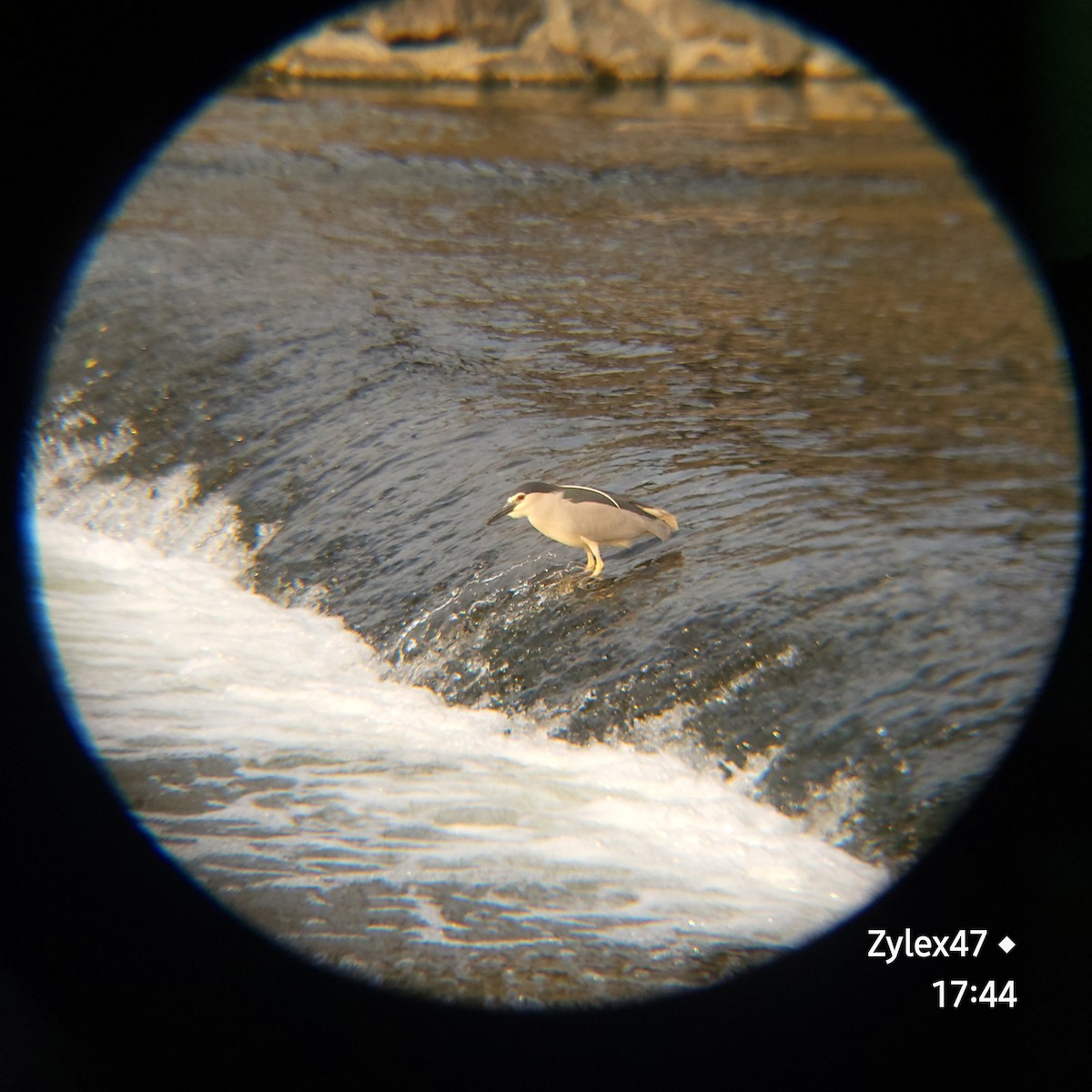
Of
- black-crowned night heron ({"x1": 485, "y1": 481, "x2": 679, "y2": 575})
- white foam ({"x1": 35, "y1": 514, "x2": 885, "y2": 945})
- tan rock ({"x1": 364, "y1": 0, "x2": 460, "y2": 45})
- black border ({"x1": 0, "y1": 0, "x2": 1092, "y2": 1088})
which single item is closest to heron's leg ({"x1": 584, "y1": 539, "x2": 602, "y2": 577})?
black-crowned night heron ({"x1": 485, "y1": 481, "x2": 679, "y2": 575})

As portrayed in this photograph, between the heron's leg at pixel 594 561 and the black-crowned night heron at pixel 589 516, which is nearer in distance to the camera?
the black-crowned night heron at pixel 589 516

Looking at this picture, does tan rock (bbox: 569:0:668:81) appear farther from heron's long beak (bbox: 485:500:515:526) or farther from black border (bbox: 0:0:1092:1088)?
black border (bbox: 0:0:1092:1088)

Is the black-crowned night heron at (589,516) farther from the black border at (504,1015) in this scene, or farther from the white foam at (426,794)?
the black border at (504,1015)

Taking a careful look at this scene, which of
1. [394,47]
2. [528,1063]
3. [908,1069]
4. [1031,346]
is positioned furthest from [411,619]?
[394,47]

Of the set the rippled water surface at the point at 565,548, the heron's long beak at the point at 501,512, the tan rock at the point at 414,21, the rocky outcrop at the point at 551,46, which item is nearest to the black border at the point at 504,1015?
the rippled water surface at the point at 565,548

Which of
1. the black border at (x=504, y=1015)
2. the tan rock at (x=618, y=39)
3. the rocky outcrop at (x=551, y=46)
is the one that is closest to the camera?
the black border at (x=504, y=1015)

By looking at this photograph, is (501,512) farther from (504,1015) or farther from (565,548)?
(504,1015)

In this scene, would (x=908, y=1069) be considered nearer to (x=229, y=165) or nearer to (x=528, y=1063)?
(x=528, y=1063)

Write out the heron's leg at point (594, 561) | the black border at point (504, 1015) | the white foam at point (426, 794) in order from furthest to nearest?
the heron's leg at point (594, 561) < the white foam at point (426, 794) < the black border at point (504, 1015)
